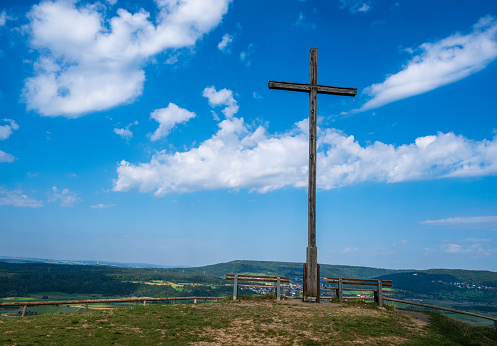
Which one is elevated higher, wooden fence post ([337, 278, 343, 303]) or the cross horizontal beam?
the cross horizontal beam

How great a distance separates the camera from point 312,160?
676 inches

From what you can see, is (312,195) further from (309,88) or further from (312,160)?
(309,88)

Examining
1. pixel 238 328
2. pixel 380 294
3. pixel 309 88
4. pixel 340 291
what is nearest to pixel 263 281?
pixel 340 291

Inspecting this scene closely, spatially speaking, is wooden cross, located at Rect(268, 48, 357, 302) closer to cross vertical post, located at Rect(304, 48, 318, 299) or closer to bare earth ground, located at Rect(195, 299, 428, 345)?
cross vertical post, located at Rect(304, 48, 318, 299)

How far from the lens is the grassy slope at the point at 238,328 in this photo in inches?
369

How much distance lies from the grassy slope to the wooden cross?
2045 millimetres

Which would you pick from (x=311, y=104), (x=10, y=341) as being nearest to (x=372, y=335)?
(x=10, y=341)

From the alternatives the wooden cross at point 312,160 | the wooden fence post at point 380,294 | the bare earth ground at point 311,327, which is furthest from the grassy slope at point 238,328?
the wooden fence post at point 380,294

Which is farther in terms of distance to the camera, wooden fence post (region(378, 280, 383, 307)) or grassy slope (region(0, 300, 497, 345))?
wooden fence post (region(378, 280, 383, 307))

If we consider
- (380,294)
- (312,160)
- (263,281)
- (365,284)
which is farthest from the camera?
(312,160)

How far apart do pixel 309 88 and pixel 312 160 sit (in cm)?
397

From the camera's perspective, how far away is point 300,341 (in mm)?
9383

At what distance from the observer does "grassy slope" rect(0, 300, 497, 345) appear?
938cm

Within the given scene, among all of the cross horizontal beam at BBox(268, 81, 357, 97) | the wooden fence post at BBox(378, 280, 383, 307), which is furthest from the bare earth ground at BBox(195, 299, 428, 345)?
the cross horizontal beam at BBox(268, 81, 357, 97)
